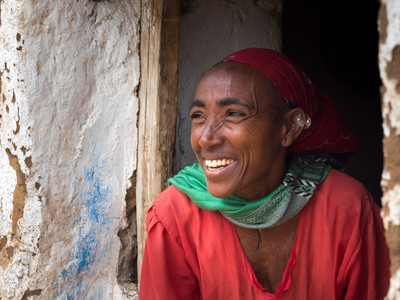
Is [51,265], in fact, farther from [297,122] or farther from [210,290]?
[297,122]

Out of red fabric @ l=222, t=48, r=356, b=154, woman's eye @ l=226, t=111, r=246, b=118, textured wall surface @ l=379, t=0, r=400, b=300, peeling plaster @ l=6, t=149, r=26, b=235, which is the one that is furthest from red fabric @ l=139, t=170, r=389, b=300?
textured wall surface @ l=379, t=0, r=400, b=300

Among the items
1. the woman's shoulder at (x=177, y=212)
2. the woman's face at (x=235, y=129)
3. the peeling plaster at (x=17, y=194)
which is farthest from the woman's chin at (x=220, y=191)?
the peeling plaster at (x=17, y=194)

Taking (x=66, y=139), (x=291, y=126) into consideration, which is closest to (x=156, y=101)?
(x=66, y=139)

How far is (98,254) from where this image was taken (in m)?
2.36

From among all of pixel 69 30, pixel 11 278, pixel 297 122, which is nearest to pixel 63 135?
pixel 69 30

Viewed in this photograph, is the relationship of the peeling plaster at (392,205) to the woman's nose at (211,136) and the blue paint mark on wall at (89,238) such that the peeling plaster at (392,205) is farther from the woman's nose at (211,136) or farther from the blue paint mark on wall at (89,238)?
the blue paint mark on wall at (89,238)

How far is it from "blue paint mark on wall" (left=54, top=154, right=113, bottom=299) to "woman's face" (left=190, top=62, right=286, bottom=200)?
646 millimetres

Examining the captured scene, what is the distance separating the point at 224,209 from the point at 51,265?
88cm

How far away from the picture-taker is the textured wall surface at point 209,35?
8.77 ft

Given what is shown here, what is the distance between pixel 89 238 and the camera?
231 cm

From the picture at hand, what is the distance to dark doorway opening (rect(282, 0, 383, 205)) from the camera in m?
4.21

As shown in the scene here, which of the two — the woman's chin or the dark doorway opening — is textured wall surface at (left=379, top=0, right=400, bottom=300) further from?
the dark doorway opening

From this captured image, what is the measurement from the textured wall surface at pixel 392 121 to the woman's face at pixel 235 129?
34.3 inches

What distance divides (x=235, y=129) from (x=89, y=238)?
0.98m
